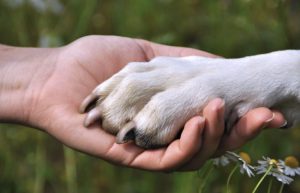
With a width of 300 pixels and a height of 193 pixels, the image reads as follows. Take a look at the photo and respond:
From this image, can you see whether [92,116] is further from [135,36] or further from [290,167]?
[135,36]

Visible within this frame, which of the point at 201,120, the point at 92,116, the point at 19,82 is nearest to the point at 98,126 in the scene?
the point at 92,116

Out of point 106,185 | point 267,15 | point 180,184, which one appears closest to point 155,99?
point 180,184

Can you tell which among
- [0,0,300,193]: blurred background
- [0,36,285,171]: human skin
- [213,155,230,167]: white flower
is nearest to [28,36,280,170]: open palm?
[0,36,285,171]: human skin

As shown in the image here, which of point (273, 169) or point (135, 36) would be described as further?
point (135, 36)

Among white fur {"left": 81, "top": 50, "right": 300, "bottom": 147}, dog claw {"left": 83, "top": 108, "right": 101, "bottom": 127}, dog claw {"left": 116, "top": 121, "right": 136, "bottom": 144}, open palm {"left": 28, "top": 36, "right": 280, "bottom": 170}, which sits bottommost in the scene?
open palm {"left": 28, "top": 36, "right": 280, "bottom": 170}

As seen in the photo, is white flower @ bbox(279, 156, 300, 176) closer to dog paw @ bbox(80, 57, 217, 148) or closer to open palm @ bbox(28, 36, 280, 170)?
open palm @ bbox(28, 36, 280, 170)

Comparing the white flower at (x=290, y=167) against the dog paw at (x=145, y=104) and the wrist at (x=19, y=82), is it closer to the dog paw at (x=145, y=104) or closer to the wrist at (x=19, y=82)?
the dog paw at (x=145, y=104)
